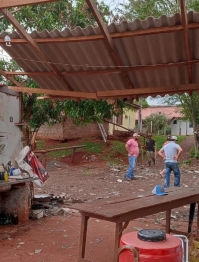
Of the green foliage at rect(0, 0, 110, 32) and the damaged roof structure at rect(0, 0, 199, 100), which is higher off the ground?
the green foliage at rect(0, 0, 110, 32)

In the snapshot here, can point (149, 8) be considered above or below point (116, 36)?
above

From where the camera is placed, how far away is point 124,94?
233 inches

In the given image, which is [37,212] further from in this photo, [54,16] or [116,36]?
[54,16]

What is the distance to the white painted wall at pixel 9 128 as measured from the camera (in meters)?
6.81

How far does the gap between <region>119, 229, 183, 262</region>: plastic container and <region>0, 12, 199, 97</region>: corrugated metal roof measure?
8.46 ft

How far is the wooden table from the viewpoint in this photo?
4.04m

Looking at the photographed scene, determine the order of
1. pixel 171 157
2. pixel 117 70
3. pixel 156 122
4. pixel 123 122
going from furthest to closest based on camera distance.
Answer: pixel 156 122, pixel 123 122, pixel 171 157, pixel 117 70

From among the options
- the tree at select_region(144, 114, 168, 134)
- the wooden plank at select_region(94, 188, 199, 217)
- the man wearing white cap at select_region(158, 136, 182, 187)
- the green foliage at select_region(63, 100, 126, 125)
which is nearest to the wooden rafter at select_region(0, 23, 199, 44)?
the wooden plank at select_region(94, 188, 199, 217)

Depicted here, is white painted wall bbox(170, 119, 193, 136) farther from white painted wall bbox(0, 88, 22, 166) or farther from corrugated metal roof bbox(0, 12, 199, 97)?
corrugated metal roof bbox(0, 12, 199, 97)

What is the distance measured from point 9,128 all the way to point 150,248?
472 centimetres

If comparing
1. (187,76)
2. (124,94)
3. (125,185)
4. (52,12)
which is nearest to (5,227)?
(124,94)

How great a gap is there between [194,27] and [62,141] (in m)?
17.8

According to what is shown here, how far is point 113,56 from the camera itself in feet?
17.0

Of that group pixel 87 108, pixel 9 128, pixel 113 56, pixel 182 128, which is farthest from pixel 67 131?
pixel 182 128
